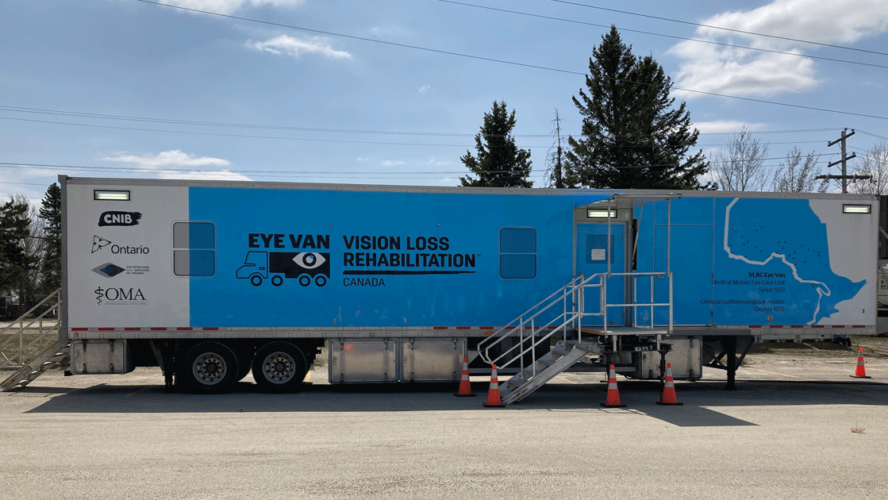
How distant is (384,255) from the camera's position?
11.8m

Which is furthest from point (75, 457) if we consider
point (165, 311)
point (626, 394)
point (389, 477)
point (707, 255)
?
point (707, 255)

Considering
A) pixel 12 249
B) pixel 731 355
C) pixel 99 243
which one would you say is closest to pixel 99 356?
pixel 99 243

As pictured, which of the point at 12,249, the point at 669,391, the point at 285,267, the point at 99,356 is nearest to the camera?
the point at 669,391

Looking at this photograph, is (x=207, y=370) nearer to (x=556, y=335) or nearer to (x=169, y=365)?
(x=169, y=365)

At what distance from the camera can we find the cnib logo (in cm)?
1132

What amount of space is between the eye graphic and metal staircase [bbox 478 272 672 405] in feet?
10.9

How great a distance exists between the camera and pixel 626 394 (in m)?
11.8

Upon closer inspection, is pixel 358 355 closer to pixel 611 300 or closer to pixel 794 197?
pixel 611 300

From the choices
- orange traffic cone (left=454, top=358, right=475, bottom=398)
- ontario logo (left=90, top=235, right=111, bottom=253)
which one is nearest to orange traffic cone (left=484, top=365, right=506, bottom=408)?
orange traffic cone (left=454, top=358, right=475, bottom=398)

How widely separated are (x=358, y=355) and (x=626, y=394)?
4978 mm

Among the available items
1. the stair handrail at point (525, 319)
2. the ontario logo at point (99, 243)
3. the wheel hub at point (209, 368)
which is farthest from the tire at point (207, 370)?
the stair handrail at point (525, 319)

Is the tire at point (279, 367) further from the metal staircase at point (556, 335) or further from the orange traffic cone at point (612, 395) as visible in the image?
the orange traffic cone at point (612, 395)

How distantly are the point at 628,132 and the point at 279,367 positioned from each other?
80.2 feet

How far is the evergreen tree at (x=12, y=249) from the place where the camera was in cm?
4897
